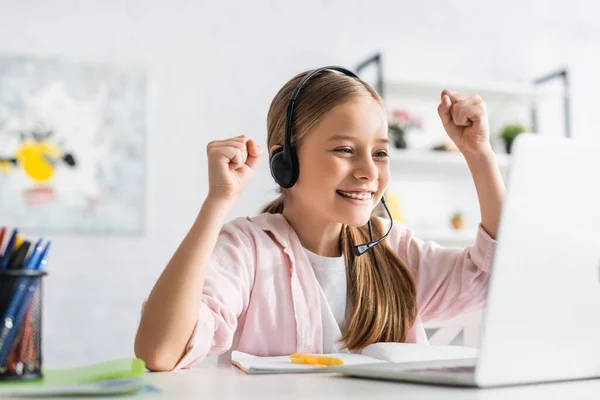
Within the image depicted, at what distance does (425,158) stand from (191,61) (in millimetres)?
1132

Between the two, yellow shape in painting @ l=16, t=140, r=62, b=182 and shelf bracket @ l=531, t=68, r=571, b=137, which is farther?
shelf bracket @ l=531, t=68, r=571, b=137

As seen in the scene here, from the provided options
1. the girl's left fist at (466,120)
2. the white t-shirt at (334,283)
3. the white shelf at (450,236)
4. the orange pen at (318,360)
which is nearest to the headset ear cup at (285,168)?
the white t-shirt at (334,283)

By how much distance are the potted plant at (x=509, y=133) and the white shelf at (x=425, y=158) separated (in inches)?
3.2

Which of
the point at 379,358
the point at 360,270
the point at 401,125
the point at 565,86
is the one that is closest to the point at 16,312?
the point at 379,358

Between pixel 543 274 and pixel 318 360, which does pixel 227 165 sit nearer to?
pixel 318 360

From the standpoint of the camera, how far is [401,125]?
10.6 feet

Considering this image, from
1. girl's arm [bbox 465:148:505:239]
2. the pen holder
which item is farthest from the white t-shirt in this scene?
the pen holder

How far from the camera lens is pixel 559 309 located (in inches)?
25.9

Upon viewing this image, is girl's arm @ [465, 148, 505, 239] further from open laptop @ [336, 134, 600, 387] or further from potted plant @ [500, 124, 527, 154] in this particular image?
potted plant @ [500, 124, 527, 154]

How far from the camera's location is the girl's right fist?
1.01m

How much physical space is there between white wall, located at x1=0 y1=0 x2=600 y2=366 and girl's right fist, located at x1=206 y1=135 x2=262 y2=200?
2.08 m

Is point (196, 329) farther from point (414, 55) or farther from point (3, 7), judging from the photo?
point (414, 55)

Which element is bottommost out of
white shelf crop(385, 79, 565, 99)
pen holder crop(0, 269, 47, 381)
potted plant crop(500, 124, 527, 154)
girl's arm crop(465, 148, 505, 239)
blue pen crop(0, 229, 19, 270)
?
pen holder crop(0, 269, 47, 381)

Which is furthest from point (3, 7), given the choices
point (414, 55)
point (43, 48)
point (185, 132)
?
point (414, 55)
